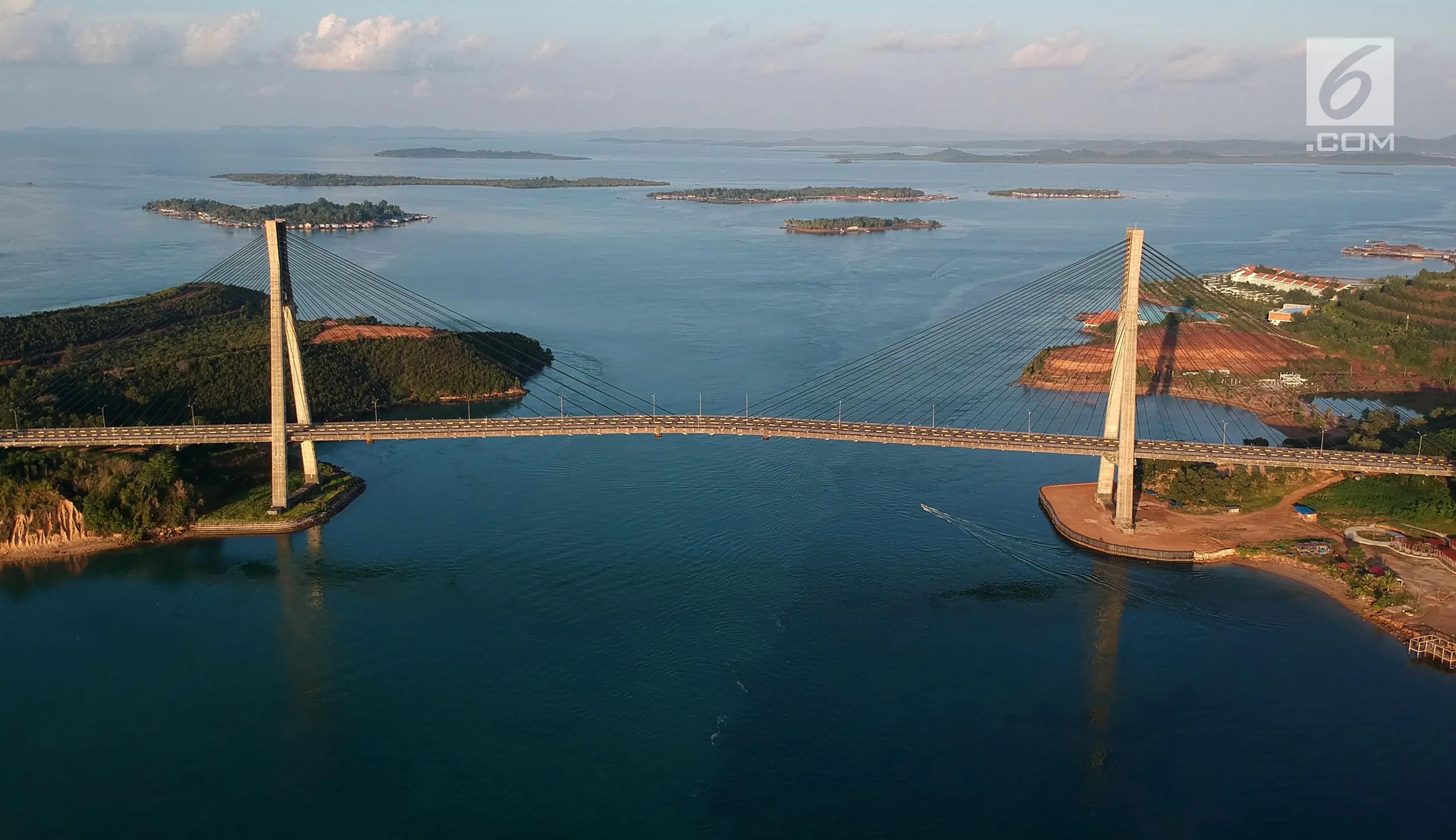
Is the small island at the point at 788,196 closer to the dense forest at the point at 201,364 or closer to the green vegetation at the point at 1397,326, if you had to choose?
the green vegetation at the point at 1397,326

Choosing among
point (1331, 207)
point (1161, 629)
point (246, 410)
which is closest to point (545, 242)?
point (246, 410)

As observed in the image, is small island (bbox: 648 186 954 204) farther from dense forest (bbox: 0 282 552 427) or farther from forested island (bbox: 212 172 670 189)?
dense forest (bbox: 0 282 552 427)

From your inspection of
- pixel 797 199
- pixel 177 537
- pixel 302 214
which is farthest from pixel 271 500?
pixel 797 199

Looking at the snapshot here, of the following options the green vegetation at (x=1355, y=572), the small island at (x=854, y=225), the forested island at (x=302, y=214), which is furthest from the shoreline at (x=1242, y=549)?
the forested island at (x=302, y=214)

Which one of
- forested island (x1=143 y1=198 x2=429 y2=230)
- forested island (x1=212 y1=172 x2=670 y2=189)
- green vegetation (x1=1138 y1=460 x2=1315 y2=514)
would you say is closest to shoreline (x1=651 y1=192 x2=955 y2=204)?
forested island (x1=212 y1=172 x2=670 y2=189)

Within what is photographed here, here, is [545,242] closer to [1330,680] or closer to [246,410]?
[246,410]
